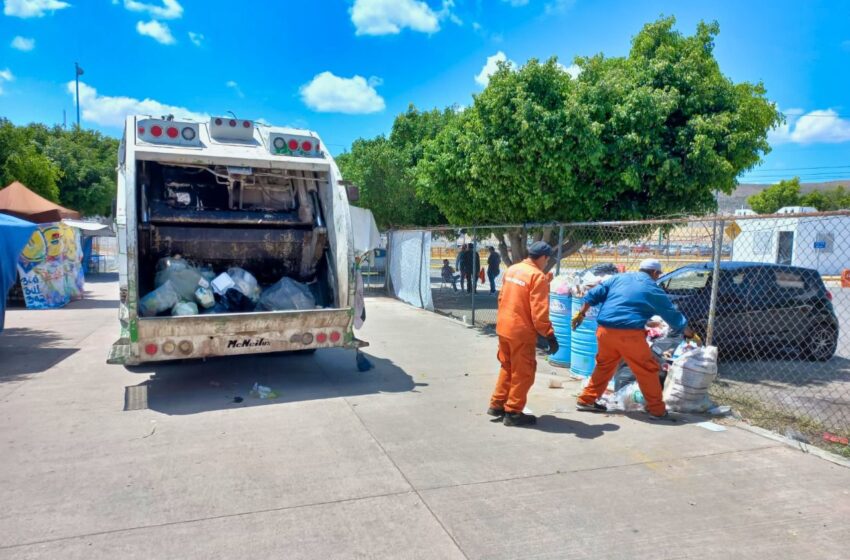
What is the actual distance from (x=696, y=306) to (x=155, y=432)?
261 inches

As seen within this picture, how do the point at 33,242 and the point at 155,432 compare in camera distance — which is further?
the point at 33,242

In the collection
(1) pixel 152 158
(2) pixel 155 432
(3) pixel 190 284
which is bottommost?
(2) pixel 155 432

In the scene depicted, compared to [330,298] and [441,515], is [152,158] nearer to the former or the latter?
[330,298]

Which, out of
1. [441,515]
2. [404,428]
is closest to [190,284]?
[404,428]

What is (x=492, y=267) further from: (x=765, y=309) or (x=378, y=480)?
(x=378, y=480)

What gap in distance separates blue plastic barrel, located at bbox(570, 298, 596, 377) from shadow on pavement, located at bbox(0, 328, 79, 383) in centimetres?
654

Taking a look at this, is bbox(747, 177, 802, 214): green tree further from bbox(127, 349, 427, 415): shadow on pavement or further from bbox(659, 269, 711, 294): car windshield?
bbox(127, 349, 427, 415): shadow on pavement

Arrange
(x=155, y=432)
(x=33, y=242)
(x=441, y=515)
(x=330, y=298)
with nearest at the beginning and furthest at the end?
(x=441, y=515)
(x=155, y=432)
(x=330, y=298)
(x=33, y=242)

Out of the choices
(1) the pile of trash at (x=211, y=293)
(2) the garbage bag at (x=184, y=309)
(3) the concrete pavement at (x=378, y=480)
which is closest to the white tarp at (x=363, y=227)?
(1) the pile of trash at (x=211, y=293)

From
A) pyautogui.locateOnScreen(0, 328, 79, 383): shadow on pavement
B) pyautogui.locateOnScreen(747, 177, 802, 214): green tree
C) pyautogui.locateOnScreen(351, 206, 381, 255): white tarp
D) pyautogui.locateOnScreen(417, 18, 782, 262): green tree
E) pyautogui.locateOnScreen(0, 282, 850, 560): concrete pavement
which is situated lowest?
pyautogui.locateOnScreen(0, 328, 79, 383): shadow on pavement

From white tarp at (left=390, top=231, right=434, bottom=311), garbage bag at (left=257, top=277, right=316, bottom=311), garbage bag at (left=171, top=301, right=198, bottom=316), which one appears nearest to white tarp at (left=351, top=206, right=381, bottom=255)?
white tarp at (left=390, top=231, right=434, bottom=311)

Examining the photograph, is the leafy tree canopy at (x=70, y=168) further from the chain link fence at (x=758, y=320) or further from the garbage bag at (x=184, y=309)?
the chain link fence at (x=758, y=320)

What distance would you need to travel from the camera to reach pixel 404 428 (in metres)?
5.23

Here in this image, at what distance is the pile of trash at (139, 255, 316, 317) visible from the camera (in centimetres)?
612
